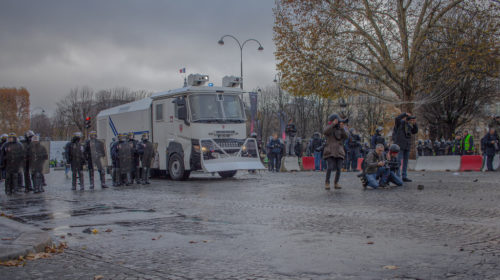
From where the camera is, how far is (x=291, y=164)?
2472 cm

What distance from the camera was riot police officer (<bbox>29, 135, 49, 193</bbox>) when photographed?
51.6 feet

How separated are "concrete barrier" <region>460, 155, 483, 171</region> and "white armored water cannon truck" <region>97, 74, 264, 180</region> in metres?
→ 8.62

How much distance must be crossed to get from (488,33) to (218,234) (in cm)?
2194

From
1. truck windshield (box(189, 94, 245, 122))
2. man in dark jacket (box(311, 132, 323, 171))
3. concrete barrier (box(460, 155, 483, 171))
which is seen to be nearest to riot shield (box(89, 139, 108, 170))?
truck windshield (box(189, 94, 245, 122))

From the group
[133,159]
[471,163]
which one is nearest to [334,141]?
[133,159]

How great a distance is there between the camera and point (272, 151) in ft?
75.1

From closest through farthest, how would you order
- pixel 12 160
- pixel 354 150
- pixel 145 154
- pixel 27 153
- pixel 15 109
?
1. pixel 12 160
2. pixel 27 153
3. pixel 145 154
4. pixel 354 150
5. pixel 15 109

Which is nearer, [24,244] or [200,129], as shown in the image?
[24,244]

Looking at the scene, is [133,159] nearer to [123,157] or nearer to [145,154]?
[145,154]

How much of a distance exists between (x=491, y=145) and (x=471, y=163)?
1.67m

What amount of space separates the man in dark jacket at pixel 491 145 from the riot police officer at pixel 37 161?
15322 millimetres

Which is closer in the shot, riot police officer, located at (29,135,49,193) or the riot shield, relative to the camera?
riot police officer, located at (29,135,49,193)

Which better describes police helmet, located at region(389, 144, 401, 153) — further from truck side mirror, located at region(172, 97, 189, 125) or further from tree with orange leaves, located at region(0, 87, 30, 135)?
tree with orange leaves, located at region(0, 87, 30, 135)

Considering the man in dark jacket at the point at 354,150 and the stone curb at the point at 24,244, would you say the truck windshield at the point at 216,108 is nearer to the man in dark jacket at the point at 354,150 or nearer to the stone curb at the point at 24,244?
the man in dark jacket at the point at 354,150
